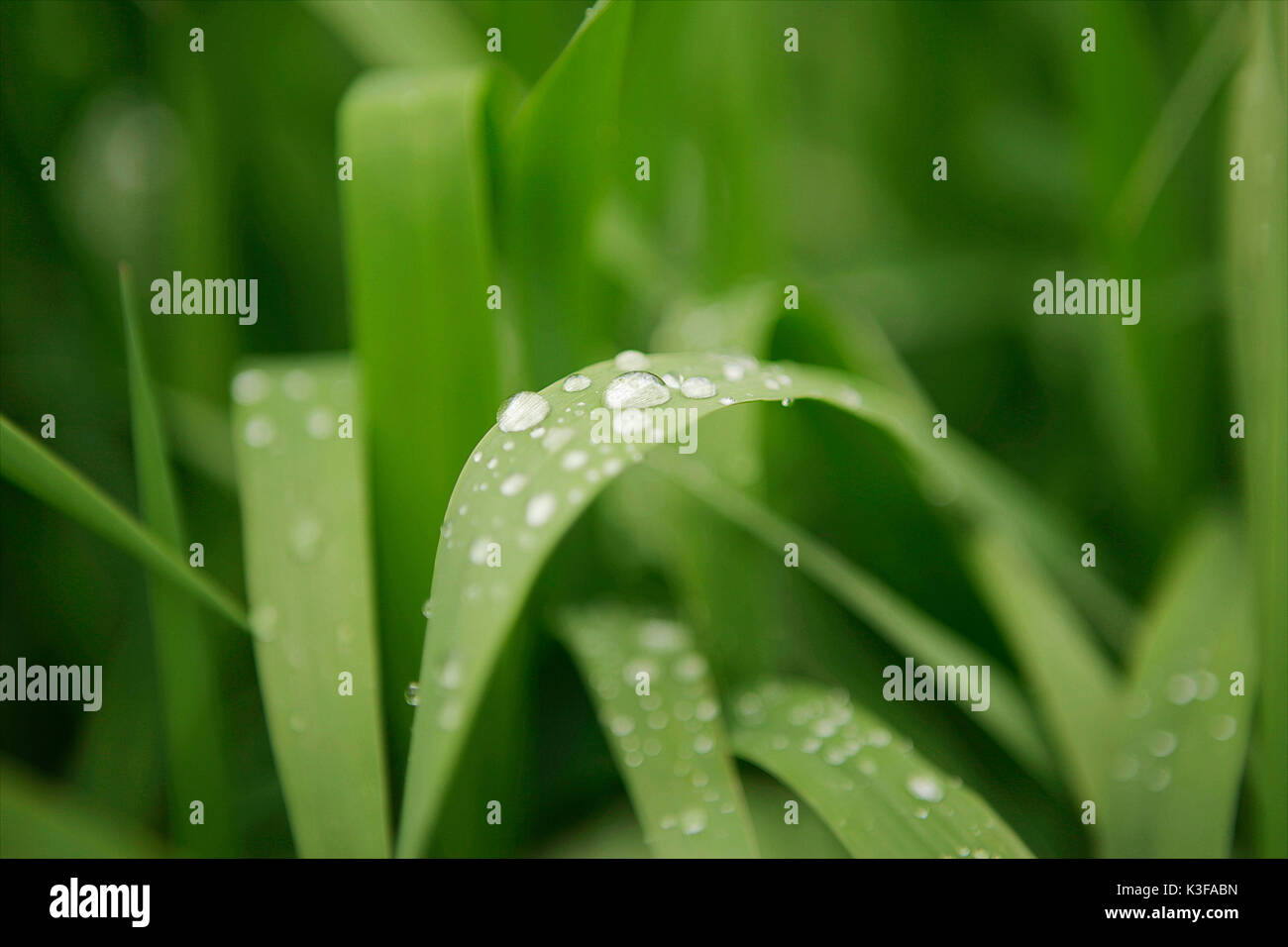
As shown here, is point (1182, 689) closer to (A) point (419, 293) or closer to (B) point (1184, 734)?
(B) point (1184, 734)

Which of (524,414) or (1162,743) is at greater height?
(524,414)

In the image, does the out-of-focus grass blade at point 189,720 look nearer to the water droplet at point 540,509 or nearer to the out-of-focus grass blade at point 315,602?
the out-of-focus grass blade at point 315,602

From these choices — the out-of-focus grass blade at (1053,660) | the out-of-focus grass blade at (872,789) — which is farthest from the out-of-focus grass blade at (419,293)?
the out-of-focus grass blade at (1053,660)

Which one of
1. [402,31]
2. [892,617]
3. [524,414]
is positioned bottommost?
[892,617]

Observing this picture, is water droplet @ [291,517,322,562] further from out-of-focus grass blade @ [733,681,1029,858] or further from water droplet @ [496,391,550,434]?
out-of-focus grass blade @ [733,681,1029,858]

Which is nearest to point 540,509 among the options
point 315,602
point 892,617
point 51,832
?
point 315,602

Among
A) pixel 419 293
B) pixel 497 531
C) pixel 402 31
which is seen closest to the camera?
pixel 497 531

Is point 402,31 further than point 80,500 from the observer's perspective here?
Yes
